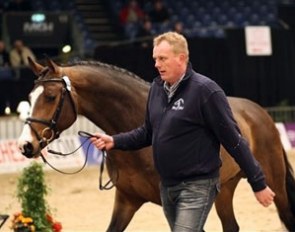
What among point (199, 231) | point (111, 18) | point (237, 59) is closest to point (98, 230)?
point (199, 231)

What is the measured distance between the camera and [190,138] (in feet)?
15.6

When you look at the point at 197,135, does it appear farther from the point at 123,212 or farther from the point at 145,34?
the point at 145,34

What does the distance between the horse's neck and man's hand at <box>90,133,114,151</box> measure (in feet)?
4.26

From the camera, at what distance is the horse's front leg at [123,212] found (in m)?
6.64

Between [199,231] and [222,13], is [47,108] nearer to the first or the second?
[199,231]

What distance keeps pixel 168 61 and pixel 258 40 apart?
13.8 metres

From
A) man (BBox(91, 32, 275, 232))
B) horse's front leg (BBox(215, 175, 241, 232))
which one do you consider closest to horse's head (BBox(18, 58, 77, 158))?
man (BBox(91, 32, 275, 232))

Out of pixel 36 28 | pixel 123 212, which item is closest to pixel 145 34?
pixel 36 28

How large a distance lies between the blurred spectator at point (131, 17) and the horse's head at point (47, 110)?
13440 millimetres

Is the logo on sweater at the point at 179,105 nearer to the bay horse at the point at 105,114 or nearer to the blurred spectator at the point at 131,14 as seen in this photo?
the bay horse at the point at 105,114

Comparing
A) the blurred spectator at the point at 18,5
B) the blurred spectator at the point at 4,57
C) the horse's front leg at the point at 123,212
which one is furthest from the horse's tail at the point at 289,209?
the blurred spectator at the point at 18,5

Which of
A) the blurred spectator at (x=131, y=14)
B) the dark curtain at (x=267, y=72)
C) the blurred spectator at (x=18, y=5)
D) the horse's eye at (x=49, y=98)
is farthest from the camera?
the blurred spectator at (x=131, y=14)

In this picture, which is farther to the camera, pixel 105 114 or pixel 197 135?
pixel 105 114

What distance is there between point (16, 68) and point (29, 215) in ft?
32.5
